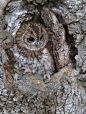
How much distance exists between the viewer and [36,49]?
1.62 metres

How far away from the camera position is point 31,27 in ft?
5.00

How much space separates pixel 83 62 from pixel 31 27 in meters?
0.71

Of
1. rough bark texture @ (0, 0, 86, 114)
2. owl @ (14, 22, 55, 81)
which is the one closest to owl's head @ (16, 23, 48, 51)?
owl @ (14, 22, 55, 81)

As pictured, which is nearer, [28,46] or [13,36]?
[13,36]

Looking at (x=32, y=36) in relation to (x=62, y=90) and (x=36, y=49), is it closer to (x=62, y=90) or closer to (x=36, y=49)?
(x=36, y=49)

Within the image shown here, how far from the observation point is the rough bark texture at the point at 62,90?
1.18 m

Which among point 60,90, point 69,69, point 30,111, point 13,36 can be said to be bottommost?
point 30,111

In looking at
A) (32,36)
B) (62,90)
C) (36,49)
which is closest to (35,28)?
(32,36)

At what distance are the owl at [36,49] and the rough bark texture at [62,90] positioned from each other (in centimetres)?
32

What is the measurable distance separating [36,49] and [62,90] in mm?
621

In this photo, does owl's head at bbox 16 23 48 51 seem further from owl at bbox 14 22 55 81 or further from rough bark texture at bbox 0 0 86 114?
rough bark texture at bbox 0 0 86 114

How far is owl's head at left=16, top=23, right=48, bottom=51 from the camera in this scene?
1479mm

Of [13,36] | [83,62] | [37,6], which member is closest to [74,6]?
[37,6]

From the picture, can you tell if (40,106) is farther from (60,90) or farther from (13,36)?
(13,36)
